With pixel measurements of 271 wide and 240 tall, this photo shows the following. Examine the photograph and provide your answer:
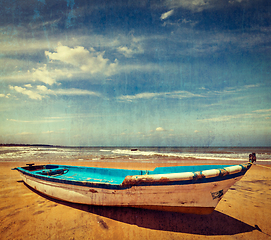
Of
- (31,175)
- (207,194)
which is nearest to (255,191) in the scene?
(207,194)

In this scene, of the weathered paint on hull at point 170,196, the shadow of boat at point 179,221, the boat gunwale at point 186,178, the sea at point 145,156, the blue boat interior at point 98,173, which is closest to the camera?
the boat gunwale at point 186,178

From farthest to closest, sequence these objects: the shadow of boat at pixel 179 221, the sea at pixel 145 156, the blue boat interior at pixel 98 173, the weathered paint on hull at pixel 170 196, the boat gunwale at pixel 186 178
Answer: the sea at pixel 145 156 → the blue boat interior at pixel 98 173 → the shadow of boat at pixel 179 221 → the weathered paint on hull at pixel 170 196 → the boat gunwale at pixel 186 178

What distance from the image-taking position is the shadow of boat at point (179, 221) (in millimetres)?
3436

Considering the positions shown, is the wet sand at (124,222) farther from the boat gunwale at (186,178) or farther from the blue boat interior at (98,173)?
the blue boat interior at (98,173)

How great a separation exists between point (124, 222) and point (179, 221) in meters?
1.47

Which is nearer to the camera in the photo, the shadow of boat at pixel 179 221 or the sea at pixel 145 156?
the shadow of boat at pixel 179 221

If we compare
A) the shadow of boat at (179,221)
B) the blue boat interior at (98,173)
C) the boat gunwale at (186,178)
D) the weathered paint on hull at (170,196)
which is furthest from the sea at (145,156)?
the boat gunwale at (186,178)

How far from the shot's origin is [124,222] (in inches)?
147

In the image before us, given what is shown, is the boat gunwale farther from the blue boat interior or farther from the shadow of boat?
the blue boat interior

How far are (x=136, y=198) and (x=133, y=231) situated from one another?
0.74m

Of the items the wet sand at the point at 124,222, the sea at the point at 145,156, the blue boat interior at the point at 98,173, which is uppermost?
the blue boat interior at the point at 98,173

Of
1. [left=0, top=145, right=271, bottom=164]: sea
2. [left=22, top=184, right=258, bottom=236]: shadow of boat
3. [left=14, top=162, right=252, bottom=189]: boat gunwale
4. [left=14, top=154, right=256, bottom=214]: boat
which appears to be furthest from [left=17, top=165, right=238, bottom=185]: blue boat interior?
[left=0, top=145, right=271, bottom=164]: sea

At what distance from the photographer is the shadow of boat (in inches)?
135

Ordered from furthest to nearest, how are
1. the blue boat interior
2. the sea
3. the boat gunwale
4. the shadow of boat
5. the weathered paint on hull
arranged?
the sea, the blue boat interior, the shadow of boat, the weathered paint on hull, the boat gunwale
